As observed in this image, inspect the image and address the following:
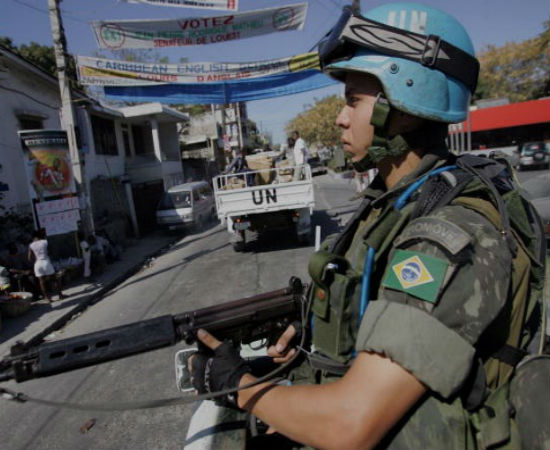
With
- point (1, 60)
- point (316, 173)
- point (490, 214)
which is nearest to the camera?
point (490, 214)

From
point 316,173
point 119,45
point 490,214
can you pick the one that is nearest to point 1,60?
point 119,45

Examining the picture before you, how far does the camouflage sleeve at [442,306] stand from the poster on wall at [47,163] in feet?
29.6

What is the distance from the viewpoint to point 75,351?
4.81 ft

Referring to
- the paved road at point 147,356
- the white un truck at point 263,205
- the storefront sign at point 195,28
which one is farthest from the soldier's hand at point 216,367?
the storefront sign at point 195,28

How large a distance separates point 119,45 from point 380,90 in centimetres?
970

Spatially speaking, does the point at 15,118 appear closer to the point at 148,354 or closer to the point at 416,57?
the point at 148,354

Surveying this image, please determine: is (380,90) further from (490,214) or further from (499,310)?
(499,310)

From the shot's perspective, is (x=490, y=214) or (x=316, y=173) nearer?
(x=490, y=214)

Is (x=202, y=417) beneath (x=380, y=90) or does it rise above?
beneath

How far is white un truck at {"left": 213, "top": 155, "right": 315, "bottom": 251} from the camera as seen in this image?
8945mm

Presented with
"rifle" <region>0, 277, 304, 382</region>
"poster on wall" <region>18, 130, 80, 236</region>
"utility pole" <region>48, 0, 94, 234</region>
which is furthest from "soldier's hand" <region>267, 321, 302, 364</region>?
"utility pole" <region>48, 0, 94, 234</region>

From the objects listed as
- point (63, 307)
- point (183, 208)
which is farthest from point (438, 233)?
point (183, 208)

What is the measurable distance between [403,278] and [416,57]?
2.54 feet

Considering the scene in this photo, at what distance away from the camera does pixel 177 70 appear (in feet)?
32.2
